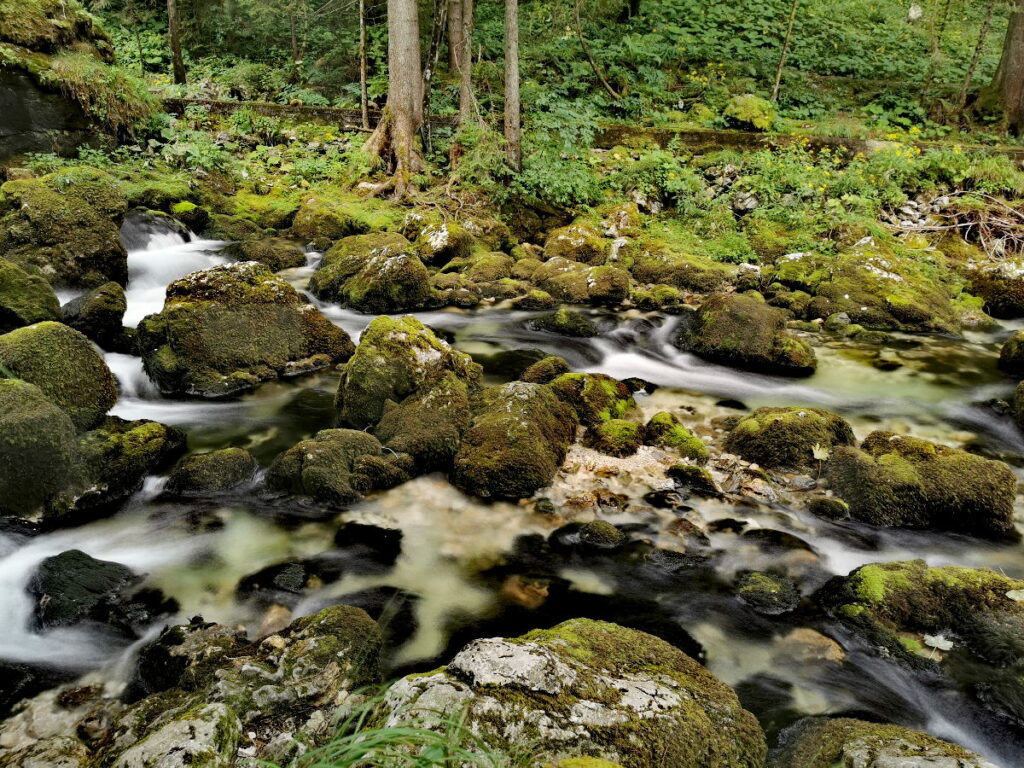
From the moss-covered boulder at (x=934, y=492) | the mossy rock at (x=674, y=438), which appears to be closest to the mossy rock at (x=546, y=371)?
the mossy rock at (x=674, y=438)

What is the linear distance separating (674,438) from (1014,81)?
1759 cm

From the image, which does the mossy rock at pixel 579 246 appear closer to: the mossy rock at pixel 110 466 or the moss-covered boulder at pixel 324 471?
the moss-covered boulder at pixel 324 471

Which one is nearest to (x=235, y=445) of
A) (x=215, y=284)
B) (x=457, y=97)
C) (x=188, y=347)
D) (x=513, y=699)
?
(x=188, y=347)

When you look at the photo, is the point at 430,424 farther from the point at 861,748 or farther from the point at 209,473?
the point at 861,748

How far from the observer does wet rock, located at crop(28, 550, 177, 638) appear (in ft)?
12.8

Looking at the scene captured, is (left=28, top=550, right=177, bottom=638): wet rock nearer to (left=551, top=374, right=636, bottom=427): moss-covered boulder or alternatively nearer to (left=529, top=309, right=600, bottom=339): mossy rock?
(left=551, top=374, right=636, bottom=427): moss-covered boulder

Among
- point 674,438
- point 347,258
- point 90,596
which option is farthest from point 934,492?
point 347,258

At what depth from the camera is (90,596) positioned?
4086 millimetres

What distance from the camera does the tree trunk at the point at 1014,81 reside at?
16.3 meters

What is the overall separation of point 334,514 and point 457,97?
14.8 meters

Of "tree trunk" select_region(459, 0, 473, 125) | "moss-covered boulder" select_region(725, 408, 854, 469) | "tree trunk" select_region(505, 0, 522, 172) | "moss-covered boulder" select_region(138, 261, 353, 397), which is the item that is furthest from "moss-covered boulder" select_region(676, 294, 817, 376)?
"tree trunk" select_region(459, 0, 473, 125)

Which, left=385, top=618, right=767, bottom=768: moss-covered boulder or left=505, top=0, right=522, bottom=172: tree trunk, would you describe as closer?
left=385, top=618, right=767, bottom=768: moss-covered boulder

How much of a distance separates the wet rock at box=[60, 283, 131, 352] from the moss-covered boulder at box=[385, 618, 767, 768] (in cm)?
659

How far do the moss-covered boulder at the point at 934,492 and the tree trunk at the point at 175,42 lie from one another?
19.7 metres
